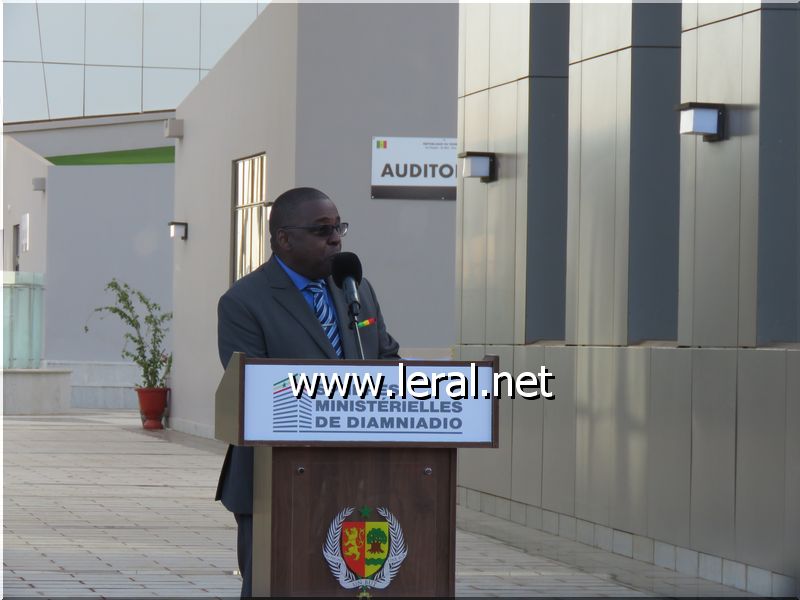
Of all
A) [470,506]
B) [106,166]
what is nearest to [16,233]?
[106,166]

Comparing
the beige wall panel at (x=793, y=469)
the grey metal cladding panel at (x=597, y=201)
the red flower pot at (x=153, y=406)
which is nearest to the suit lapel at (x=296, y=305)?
the beige wall panel at (x=793, y=469)

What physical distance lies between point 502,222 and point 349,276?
6243 millimetres

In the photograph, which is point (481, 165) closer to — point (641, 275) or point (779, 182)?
point (641, 275)

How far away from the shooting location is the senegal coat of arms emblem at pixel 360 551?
4.68 m

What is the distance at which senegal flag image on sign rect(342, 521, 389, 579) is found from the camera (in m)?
4.67

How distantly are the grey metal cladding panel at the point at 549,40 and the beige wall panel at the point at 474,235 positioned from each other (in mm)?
705

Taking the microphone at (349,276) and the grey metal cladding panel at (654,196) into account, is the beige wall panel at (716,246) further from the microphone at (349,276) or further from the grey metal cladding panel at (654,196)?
the microphone at (349,276)

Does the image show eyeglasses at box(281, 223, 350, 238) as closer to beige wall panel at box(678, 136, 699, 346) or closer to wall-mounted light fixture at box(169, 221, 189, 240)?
beige wall panel at box(678, 136, 699, 346)

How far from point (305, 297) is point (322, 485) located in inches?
31.8

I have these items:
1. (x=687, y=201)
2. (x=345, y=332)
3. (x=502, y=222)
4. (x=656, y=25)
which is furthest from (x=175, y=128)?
(x=345, y=332)

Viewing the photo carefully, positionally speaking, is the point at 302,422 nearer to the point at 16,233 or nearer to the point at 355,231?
the point at 355,231

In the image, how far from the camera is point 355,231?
Answer: 16812 mm

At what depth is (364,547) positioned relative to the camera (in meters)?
4.67

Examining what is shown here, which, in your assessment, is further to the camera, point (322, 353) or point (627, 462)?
point (627, 462)
